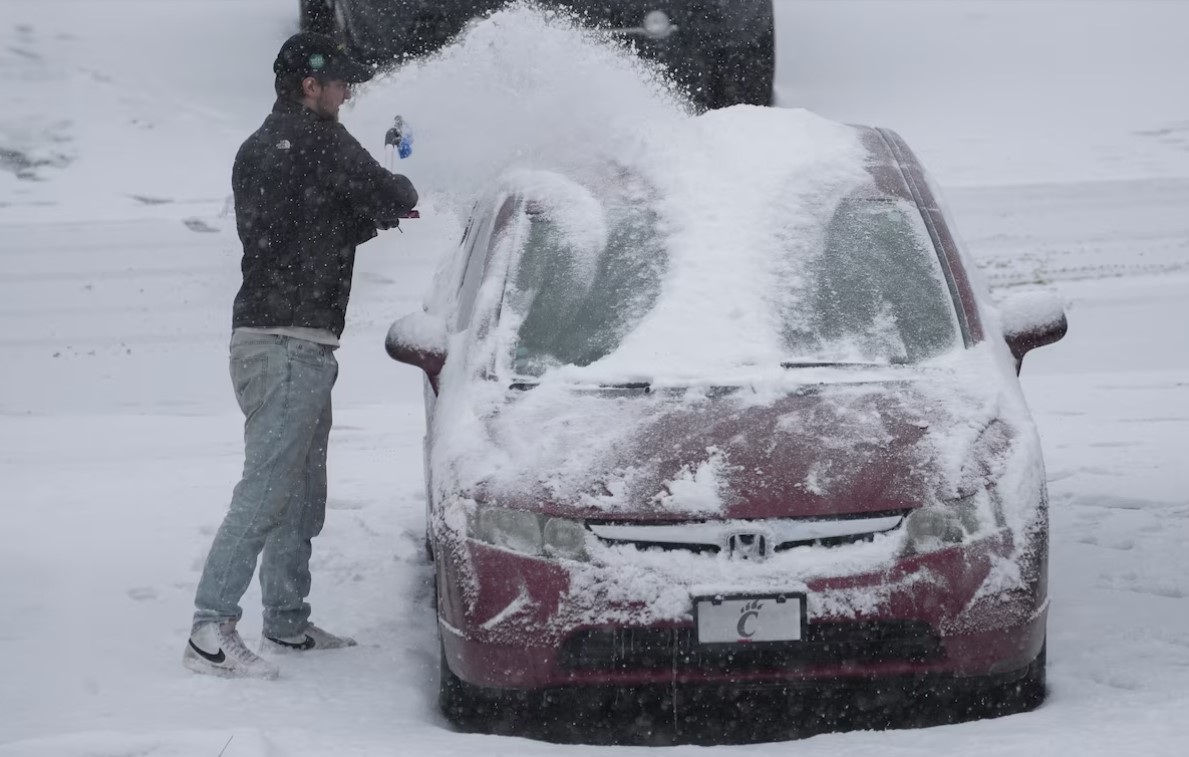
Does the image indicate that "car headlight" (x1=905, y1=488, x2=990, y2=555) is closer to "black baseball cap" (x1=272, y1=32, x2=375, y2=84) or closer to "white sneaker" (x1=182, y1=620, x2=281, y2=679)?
"white sneaker" (x1=182, y1=620, x2=281, y2=679)

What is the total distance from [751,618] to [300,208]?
1721 mm

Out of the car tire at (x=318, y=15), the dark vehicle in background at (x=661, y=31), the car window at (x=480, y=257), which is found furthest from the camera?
the car tire at (x=318, y=15)

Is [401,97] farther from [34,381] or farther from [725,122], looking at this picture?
[725,122]

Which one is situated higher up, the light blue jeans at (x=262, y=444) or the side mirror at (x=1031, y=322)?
the side mirror at (x=1031, y=322)

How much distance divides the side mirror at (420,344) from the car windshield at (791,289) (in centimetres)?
20

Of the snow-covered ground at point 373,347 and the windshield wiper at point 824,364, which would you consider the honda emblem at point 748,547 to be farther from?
the windshield wiper at point 824,364

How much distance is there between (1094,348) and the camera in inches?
356

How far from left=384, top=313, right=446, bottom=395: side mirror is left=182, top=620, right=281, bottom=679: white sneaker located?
2.94 feet

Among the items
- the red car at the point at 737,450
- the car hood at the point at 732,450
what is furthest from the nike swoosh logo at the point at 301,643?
the car hood at the point at 732,450

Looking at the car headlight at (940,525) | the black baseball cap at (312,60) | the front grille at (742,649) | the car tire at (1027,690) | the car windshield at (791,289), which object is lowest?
the car tire at (1027,690)

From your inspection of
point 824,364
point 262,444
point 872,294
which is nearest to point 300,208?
point 262,444

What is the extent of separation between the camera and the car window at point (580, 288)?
427 cm

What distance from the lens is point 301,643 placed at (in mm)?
4555

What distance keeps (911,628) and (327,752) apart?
1340 mm
